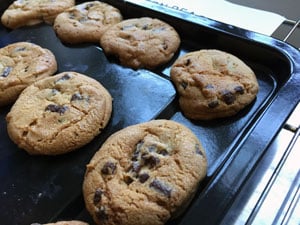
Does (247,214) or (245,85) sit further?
(245,85)

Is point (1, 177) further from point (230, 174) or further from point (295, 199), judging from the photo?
point (295, 199)

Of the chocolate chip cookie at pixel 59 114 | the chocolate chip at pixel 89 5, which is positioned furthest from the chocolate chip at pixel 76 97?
the chocolate chip at pixel 89 5

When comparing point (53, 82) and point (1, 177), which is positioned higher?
point (53, 82)

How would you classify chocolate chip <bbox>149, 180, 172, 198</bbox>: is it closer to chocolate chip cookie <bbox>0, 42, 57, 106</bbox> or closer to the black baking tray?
the black baking tray

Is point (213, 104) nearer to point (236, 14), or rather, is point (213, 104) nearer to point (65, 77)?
point (65, 77)

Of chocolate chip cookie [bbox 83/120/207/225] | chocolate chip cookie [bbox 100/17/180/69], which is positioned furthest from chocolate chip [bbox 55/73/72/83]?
chocolate chip cookie [bbox 83/120/207/225]

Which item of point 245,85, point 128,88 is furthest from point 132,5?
point 245,85

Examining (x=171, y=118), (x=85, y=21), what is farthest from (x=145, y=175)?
(x=85, y=21)
